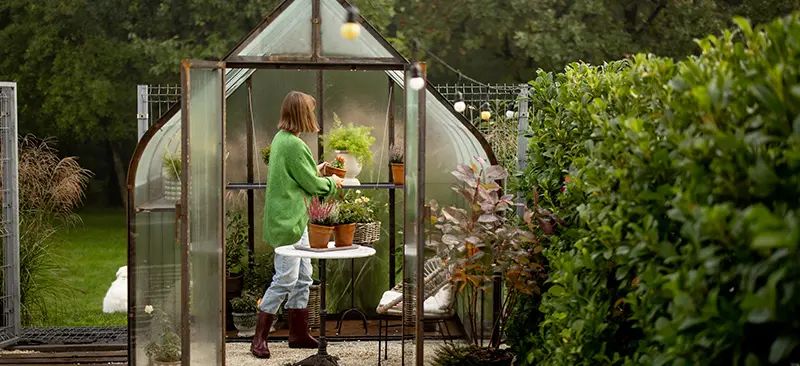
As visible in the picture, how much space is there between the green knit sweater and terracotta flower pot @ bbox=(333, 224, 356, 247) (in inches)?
15.3

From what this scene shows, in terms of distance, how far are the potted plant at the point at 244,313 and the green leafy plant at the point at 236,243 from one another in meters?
0.31

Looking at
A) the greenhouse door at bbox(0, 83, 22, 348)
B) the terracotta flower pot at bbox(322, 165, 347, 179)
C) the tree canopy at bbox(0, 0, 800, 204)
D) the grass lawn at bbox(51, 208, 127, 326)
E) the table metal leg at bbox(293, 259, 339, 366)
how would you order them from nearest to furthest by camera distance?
the table metal leg at bbox(293, 259, 339, 366), the terracotta flower pot at bbox(322, 165, 347, 179), the greenhouse door at bbox(0, 83, 22, 348), the grass lawn at bbox(51, 208, 127, 326), the tree canopy at bbox(0, 0, 800, 204)

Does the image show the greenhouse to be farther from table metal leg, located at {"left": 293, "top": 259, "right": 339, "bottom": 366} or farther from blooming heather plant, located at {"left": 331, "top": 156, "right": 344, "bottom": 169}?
blooming heather plant, located at {"left": 331, "top": 156, "right": 344, "bottom": 169}

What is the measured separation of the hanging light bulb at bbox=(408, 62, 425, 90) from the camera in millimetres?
5635

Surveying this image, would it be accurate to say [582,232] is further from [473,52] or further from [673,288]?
[473,52]

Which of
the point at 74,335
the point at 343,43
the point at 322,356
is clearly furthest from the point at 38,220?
the point at 343,43

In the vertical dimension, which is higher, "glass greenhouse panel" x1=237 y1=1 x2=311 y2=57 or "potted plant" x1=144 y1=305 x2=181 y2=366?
"glass greenhouse panel" x1=237 y1=1 x2=311 y2=57

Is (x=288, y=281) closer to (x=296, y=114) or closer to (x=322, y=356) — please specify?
(x=322, y=356)

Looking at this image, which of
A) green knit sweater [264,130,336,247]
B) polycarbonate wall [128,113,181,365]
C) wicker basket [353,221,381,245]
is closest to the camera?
polycarbonate wall [128,113,181,365]

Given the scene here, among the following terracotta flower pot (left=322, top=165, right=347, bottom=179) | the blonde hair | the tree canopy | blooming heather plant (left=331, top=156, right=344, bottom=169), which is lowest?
terracotta flower pot (left=322, top=165, right=347, bottom=179)

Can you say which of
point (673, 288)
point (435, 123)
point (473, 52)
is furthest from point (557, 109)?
point (473, 52)

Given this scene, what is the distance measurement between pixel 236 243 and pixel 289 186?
6.04 feet

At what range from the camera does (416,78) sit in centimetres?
570

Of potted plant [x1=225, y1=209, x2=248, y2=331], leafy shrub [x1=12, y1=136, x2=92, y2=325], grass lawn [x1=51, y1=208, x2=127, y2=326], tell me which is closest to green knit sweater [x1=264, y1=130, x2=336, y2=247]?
potted plant [x1=225, y1=209, x2=248, y2=331]
